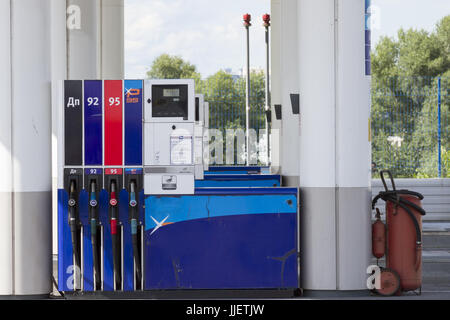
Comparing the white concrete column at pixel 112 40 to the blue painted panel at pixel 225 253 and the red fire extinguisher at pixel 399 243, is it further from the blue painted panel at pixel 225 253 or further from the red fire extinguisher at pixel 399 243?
the red fire extinguisher at pixel 399 243

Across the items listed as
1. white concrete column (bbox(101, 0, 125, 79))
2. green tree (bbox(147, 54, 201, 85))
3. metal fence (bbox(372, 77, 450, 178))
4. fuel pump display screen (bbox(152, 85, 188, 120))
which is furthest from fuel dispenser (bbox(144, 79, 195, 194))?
green tree (bbox(147, 54, 201, 85))

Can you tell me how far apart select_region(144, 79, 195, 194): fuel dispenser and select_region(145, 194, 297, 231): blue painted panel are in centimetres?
11

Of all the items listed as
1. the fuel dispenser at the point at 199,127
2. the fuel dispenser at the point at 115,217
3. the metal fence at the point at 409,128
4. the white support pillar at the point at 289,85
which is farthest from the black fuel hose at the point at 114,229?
the metal fence at the point at 409,128

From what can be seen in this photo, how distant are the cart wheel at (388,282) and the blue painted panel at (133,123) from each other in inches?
116

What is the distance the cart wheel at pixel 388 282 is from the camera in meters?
8.35

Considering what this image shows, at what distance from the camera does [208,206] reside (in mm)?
8203

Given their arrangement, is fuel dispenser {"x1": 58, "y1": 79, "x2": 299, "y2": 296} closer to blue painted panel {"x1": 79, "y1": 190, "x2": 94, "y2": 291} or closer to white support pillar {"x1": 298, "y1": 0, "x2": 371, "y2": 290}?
blue painted panel {"x1": 79, "y1": 190, "x2": 94, "y2": 291}

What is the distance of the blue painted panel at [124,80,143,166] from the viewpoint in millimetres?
8148

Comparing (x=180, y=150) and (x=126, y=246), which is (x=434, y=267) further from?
(x=126, y=246)

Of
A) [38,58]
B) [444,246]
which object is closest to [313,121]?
[38,58]

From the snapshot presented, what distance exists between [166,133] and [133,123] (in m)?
0.37

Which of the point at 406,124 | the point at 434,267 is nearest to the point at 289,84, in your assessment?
the point at 434,267

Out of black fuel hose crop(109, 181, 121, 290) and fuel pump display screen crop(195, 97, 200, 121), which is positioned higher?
fuel pump display screen crop(195, 97, 200, 121)
